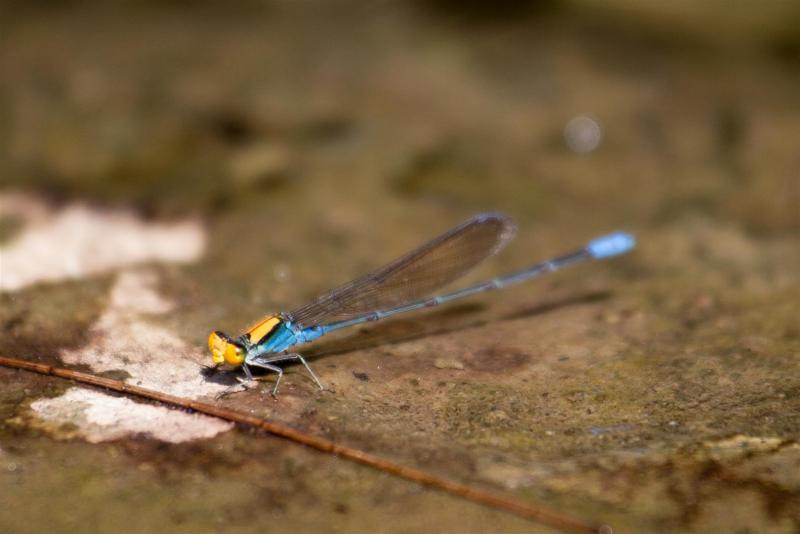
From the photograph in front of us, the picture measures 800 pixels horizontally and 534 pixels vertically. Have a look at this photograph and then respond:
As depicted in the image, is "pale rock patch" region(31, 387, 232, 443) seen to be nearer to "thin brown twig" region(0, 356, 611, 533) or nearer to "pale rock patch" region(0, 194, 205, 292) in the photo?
"thin brown twig" region(0, 356, 611, 533)

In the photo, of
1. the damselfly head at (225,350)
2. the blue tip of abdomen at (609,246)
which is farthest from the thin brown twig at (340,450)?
the blue tip of abdomen at (609,246)

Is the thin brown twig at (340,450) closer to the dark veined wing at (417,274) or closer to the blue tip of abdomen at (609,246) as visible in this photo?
the dark veined wing at (417,274)

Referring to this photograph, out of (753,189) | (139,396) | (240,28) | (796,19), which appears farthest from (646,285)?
(240,28)

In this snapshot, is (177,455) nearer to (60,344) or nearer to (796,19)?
(60,344)

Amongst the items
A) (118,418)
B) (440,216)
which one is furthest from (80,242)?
(440,216)

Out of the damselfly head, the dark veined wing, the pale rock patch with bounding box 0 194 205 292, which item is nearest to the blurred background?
the pale rock patch with bounding box 0 194 205 292

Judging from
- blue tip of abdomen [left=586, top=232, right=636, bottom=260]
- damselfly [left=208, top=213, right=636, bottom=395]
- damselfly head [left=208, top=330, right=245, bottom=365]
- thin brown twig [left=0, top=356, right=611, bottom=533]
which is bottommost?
thin brown twig [left=0, top=356, right=611, bottom=533]
